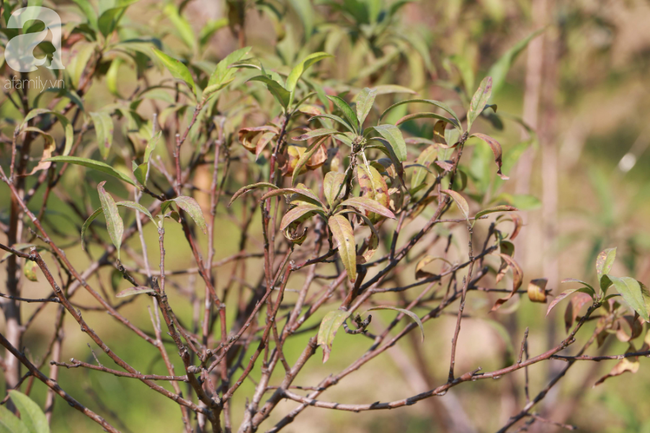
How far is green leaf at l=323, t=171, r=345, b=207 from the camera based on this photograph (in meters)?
0.52

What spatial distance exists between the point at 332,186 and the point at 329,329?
0.14m

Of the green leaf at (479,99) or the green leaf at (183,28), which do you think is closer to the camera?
the green leaf at (479,99)

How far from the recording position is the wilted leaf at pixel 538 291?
0.61 metres

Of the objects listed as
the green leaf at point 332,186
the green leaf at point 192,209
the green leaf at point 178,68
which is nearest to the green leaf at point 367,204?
the green leaf at point 332,186

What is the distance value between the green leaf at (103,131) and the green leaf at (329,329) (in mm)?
377

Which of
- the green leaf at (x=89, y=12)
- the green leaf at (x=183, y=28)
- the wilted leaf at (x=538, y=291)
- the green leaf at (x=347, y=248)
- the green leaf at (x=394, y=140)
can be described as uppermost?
the green leaf at (x=183, y=28)

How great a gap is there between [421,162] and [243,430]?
388 mm

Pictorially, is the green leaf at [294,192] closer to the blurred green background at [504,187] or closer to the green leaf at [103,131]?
the green leaf at [103,131]

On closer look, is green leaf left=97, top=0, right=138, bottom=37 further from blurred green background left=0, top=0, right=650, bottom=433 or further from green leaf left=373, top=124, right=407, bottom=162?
green leaf left=373, top=124, right=407, bottom=162

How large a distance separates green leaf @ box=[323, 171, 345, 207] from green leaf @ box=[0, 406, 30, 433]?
1.23 ft

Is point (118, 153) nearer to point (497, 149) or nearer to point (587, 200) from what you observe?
point (497, 149)

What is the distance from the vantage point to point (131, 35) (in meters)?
0.89

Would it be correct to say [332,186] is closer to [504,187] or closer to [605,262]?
[605,262]

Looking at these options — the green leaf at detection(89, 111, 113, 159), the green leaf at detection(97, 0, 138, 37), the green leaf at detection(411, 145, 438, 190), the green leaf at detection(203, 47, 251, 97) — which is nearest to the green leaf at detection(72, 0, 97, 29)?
the green leaf at detection(97, 0, 138, 37)
